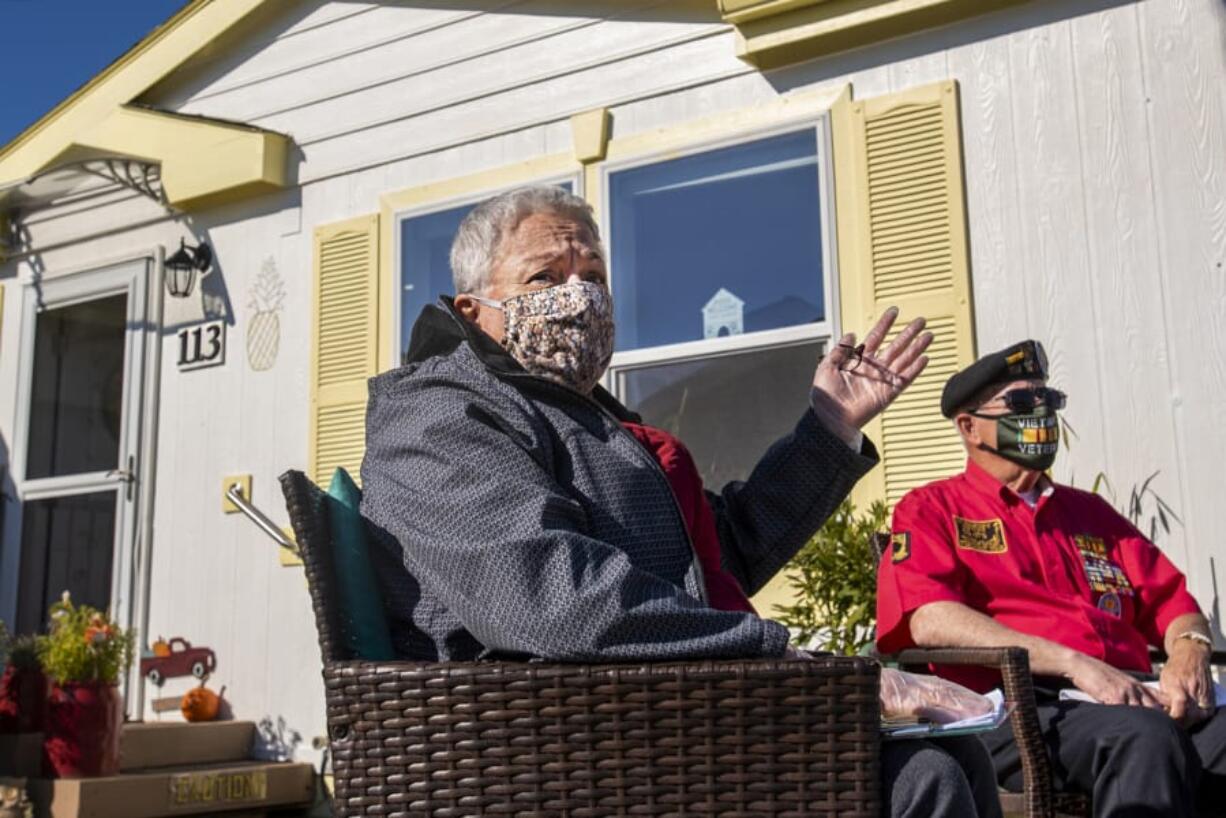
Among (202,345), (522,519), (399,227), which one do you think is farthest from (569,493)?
(202,345)

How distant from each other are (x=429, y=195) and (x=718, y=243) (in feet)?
4.17

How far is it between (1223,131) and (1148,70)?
0.29 meters

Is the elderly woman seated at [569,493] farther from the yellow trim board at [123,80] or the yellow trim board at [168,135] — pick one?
the yellow trim board at [123,80]

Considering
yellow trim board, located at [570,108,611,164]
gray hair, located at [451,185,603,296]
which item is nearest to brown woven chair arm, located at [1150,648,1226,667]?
gray hair, located at [451,185,603,296]

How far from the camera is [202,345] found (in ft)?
18.1

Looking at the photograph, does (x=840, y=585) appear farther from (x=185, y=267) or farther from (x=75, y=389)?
(x=75, y=389)

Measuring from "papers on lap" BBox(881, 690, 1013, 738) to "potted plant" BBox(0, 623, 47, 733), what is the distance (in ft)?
11.7

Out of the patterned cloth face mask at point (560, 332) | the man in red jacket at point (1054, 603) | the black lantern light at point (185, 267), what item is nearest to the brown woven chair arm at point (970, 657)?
the man in red jacket at point (1054, 603)

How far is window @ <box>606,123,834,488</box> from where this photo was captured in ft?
13.6

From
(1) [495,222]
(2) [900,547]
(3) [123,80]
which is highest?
(3) [123,80]

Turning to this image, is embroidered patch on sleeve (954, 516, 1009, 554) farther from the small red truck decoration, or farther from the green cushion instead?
the small red truck decoration

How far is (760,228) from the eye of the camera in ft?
13.9

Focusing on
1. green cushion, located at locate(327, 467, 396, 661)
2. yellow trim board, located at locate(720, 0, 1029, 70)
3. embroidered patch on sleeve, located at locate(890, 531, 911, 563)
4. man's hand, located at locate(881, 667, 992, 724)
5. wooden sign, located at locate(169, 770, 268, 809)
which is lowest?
wooden sign, located at locate(169, 770, 268, 809)

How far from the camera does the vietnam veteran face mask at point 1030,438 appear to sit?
111 inches
